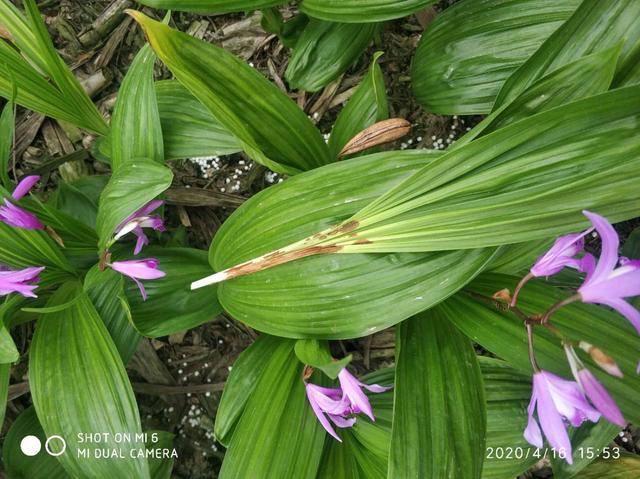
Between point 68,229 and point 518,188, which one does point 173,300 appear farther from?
point 518,188

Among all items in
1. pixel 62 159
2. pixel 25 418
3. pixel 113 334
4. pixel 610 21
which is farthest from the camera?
pixel 62 159

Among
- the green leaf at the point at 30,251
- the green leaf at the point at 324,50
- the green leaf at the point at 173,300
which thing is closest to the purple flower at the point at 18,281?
the green leaf at the point at 30,251

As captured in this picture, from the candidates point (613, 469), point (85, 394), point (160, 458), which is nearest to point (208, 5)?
point (85, 394)

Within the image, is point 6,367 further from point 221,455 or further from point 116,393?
point 221,455

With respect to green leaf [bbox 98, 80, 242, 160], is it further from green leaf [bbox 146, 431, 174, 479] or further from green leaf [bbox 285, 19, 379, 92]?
green leaf [bbox 146, 431, 174, 479]

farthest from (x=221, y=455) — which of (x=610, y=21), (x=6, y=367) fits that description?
(x=610, y=21)

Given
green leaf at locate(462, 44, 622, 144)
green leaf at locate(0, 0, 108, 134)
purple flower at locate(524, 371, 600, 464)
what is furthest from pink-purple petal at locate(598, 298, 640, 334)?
green leaf at locate(0, 0, 108, 134)
